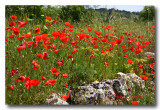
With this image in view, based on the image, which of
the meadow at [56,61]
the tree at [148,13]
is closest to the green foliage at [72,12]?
the meadow at [56,61]

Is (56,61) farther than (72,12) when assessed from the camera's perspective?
No

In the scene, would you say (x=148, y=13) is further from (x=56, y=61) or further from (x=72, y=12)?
(x=56, y=61)

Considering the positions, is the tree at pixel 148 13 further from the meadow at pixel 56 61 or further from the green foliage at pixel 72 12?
the green foliage at pixel 72 12

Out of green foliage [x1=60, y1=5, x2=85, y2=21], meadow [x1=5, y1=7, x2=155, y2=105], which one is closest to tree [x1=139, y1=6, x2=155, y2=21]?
meadow [x1=5, y1=7, x2=155, y2=105]

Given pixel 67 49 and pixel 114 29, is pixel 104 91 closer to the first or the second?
pixel 67 49

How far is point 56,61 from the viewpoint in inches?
99.8

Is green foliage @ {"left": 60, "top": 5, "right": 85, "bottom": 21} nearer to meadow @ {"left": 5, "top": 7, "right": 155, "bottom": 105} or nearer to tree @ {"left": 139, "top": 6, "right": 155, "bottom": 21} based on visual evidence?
meadow @ {"left": 5, "top": 7, "right": 155, "bottom": 105}

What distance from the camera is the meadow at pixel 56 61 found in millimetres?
2018

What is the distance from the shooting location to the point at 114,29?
10.9 feet

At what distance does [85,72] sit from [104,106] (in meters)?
0.49

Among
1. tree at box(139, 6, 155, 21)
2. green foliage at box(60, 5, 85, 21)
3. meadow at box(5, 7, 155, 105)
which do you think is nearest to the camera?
meadow at box(5, 7, 155, 105)

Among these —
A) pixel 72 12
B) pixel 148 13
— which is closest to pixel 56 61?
pixel 72 12

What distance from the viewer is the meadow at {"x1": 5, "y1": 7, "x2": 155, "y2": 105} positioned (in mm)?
2018
